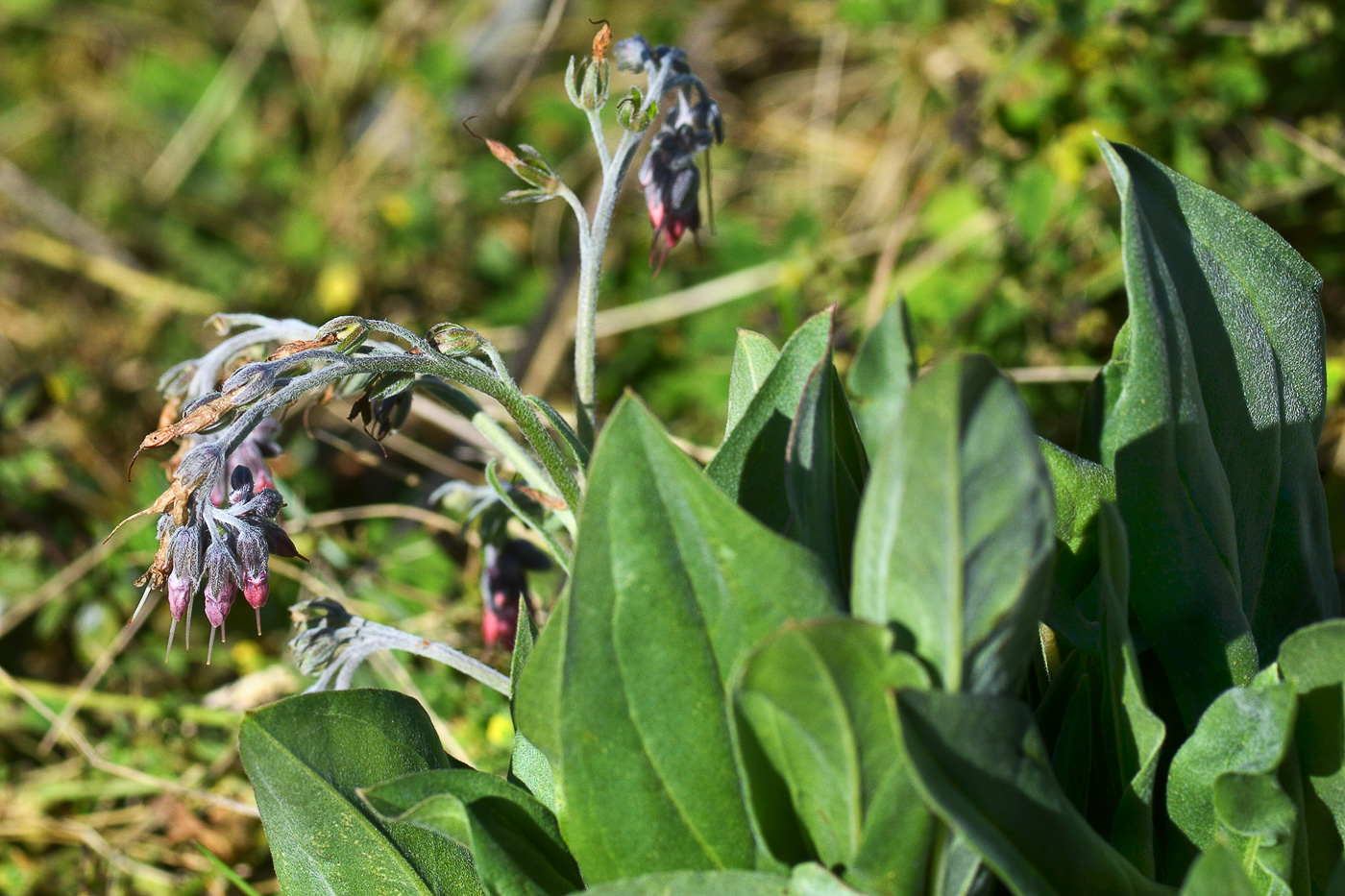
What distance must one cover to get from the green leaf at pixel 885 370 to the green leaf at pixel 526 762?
1.85 feet

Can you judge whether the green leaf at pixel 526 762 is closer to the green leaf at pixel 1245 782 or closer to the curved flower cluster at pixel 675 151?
the curved flower cluster at pixel 675 151

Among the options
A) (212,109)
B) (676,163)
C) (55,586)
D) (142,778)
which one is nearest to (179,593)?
(676,163)

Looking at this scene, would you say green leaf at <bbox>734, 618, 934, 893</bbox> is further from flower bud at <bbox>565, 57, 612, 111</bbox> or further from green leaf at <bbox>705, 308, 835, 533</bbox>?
flower bud at <bbox>565, 57, 612, 111</bbox>

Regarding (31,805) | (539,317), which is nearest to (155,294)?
(539,317)

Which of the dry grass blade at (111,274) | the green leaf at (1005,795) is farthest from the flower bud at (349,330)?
the dry grass blade at (111,274)

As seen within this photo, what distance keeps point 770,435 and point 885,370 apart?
0.24 meters

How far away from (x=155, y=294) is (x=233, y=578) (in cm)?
388

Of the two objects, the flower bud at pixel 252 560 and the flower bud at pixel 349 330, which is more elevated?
the flower bud at pixel 349 330

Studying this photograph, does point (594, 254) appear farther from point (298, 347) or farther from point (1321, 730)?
point (1321, 730)

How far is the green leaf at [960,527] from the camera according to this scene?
106 cm

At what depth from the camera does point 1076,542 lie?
1.65 meters

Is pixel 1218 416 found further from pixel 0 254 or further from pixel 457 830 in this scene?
pixel 0 254

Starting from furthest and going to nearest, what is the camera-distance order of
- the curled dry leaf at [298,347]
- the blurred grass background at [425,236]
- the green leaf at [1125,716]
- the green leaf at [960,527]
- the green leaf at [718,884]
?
the blurred grass background at [425,236]
the curled dry leaf at [298,347]
the green leaf at [1125,716]
the green leaf at [718,884]
the green leaf at [960,527]

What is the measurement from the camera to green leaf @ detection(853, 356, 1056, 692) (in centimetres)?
106
